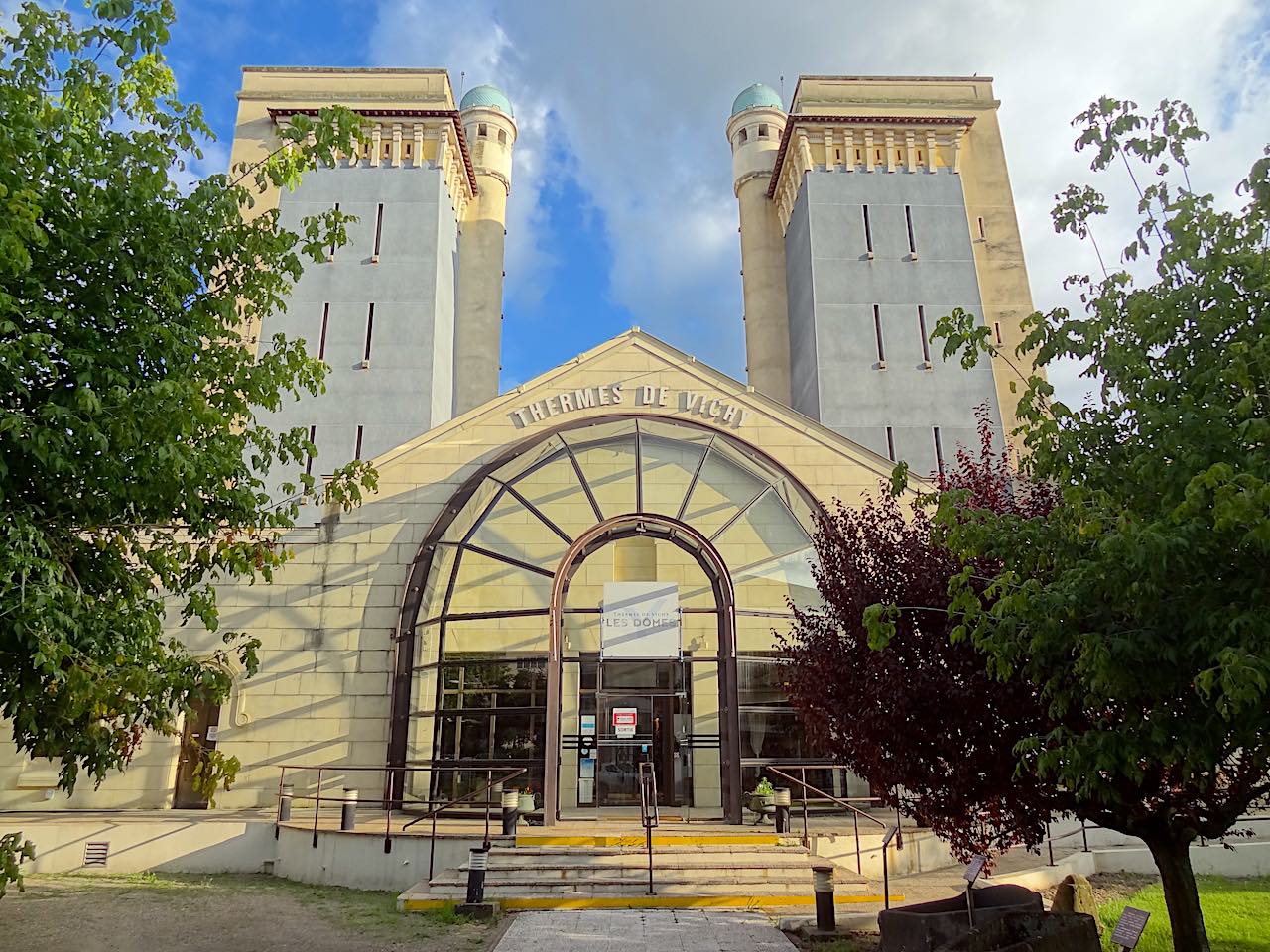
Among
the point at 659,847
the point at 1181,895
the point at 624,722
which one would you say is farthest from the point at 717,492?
the point at 1181,895

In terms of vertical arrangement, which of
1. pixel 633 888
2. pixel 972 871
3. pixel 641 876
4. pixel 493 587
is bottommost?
pixel 633 888

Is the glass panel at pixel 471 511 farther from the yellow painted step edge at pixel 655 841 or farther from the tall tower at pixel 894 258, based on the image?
the tall tower at pixel 894 258

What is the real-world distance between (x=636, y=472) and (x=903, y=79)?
73.0ft

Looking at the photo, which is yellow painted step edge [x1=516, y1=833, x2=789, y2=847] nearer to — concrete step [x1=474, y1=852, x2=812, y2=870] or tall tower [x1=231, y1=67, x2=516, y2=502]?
concrete step [x1=474, y1=852, x2=812, y2=870]

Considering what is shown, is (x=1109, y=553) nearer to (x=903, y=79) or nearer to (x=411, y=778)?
(x=411, y=778)

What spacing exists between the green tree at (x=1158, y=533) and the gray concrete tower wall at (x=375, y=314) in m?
22.6

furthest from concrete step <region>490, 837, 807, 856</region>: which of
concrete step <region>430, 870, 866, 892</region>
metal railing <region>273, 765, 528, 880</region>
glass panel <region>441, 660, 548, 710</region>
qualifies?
glass panel <region>441, 660, 548, 710</region>

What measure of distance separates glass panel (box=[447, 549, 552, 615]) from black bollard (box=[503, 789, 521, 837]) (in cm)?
356

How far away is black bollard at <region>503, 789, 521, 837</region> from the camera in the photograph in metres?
13.1

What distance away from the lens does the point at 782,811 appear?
44.5ft

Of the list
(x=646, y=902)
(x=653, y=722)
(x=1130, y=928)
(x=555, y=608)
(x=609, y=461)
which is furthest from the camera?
(x=609, y=461)

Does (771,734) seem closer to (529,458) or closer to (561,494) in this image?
(561,494)

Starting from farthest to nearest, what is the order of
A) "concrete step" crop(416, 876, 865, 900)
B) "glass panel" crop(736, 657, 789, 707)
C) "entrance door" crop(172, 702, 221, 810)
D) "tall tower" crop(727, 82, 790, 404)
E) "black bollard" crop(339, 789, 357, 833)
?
1. "tall tower" crop(727, 82, 790, 404)
2. "entrance door" crop(172, 702, 221, 810)
3. "glass panel" crop(736, 657, 789, 707)
4. "black bollard" crop(339, 789, 357, 833)
5. "concrete step" crop(416, 876, 865, 900)

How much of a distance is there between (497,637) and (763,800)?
18.4 feet
